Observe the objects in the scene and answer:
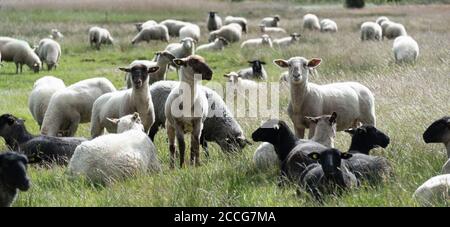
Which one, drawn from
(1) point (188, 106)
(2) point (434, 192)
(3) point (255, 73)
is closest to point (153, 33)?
(3) point (255, 73)

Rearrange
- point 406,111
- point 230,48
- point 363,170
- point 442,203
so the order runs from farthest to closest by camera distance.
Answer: point 230,48, point 406,111, point 363,170, point 442,203

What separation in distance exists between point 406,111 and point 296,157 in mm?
3529

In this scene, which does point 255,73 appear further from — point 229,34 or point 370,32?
point 229,34

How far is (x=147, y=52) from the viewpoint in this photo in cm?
2688

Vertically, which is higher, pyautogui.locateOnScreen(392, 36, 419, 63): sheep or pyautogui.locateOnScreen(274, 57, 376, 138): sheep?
pyautogui.locateOnScreen(274, 57, 376, 138): sheep

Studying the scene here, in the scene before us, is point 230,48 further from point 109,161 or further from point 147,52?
point 109,161

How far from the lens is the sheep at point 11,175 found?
6168mm

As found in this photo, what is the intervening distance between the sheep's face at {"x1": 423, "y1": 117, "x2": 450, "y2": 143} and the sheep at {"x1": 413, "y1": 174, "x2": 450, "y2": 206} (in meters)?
1.77

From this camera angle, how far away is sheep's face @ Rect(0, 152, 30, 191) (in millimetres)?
6164

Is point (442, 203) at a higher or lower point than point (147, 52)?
higher

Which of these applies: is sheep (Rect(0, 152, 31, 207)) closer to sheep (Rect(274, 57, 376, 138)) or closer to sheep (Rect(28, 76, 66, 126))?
sheep (Rect(274, 57, 376, 138))

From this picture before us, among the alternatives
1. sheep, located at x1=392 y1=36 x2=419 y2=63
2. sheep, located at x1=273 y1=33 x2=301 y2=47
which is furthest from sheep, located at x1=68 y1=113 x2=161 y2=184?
sheep, located at x1=273 y1=33 x2=301 y2=47

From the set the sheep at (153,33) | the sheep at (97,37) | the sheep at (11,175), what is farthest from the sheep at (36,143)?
the sheep at (153,33)
